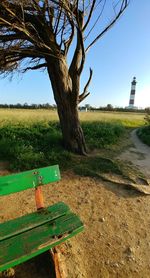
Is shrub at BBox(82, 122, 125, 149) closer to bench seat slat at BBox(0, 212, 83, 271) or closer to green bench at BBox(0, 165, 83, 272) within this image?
green bench at BBox(0, 165, 83, 272)

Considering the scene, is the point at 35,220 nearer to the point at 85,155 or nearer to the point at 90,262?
the point at 90,262

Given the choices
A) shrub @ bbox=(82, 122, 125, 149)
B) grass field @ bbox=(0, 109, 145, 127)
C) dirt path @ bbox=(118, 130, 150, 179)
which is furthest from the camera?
grass field @ bbox=(0, 109, 145, 127)

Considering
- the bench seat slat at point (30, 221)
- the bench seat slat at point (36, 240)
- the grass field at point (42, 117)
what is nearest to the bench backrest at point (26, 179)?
the bench seat slat at point (30, 221)

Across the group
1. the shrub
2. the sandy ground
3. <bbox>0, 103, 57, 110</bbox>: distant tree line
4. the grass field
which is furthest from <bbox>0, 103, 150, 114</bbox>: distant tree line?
the sandy ground

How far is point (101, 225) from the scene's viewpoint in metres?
4.29

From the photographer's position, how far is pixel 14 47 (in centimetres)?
713

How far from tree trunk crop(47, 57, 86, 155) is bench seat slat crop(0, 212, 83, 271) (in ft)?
15.4

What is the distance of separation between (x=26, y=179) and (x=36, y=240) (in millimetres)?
883

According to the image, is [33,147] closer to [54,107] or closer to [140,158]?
[140,158]

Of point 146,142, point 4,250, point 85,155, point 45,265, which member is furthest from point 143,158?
point 4,250

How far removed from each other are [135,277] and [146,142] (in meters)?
9.23

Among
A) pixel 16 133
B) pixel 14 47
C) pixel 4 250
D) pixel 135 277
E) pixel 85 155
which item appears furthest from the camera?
pixel 16 133

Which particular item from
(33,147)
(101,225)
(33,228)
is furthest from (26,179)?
(33,147)

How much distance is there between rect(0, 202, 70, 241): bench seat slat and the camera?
285cm
